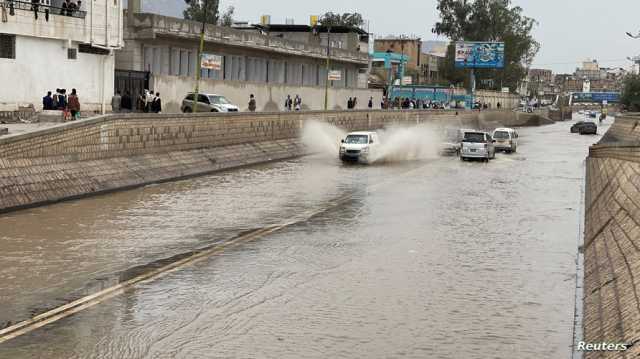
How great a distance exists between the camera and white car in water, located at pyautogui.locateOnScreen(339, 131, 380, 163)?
156 ft

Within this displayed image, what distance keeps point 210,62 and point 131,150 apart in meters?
26.0

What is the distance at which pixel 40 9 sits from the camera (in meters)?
42.3

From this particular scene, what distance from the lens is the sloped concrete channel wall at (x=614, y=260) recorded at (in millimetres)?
12617

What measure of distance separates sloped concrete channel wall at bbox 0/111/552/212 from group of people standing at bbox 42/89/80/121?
3.38 metres

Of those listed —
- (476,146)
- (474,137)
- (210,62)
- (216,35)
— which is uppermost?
(216,35)

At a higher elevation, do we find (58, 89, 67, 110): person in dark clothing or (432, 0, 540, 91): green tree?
(432, 0, 540, 91): green tree

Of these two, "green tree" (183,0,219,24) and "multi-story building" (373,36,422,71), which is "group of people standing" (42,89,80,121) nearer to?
"green tree" (183,0,219,24)

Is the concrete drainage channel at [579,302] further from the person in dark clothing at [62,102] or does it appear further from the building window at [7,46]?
the building window at [7,46]

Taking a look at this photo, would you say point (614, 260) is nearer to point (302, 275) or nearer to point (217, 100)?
point (302, 275)

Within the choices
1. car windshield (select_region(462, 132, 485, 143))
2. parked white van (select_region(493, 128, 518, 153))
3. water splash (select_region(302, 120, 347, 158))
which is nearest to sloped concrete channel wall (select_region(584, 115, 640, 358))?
car windshield (select_region(462, 132, 485, 143))

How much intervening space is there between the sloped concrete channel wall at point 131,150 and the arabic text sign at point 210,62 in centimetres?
893

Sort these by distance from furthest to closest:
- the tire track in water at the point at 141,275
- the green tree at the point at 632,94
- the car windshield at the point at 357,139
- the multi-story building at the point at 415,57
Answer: the multi-story building at the point at 415,57 → the green tree at the point at 632,94 → the car windshield at the point at 357,139 → the tire track in water at the point at 141,275

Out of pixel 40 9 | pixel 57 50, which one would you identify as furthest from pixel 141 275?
pixel 57 50

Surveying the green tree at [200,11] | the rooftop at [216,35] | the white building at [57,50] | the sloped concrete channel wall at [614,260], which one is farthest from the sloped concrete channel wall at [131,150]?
the green tree at [200,11]
